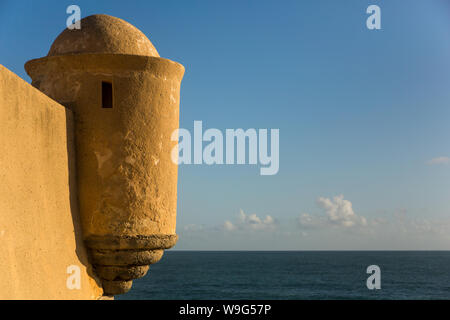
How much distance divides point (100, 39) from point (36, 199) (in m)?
2.61

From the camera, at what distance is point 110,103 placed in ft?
24.4

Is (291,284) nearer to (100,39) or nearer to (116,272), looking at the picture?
(116,272)

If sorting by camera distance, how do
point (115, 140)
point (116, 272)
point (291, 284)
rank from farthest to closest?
point (291, 284) < point (116, 272) < point (115, 140)

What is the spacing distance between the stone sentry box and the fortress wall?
236 millimetres

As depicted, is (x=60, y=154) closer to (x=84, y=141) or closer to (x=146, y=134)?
(x=84, y=141)

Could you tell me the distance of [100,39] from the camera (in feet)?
23.4

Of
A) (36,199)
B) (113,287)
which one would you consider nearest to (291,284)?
(113,287)

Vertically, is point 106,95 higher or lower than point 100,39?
lower

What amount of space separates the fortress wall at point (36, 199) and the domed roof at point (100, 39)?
1.02 metres

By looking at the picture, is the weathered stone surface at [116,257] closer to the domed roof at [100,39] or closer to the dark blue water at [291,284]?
the domed roof at [100,39]

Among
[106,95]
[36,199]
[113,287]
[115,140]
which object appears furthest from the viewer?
[106,95]

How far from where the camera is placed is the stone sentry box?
680 cm
